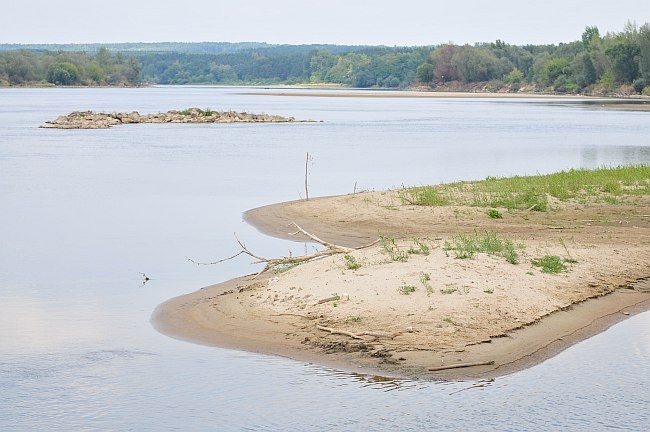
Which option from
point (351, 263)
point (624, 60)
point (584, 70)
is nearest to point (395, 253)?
point (351, 263)

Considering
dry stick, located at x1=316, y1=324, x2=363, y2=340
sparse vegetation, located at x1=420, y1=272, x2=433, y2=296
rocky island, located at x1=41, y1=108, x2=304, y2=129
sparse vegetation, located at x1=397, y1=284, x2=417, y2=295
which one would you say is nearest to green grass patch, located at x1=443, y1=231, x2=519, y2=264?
sparse vegetation, located at x1=420, y1=272, x2=433, y2=296

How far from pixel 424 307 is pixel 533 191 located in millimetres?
12571

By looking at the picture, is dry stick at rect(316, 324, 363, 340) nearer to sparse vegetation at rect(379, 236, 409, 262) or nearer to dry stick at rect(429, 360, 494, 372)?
dry stick at rect(429, 360, 494, 372)

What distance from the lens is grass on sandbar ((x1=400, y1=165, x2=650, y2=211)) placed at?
25328 millimetres

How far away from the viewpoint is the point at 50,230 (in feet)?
82.8

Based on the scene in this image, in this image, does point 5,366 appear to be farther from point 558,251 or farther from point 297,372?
point 558,251

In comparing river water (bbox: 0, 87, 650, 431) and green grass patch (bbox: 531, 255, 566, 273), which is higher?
green grass patch (bbox: 531, 255, 566, 273)

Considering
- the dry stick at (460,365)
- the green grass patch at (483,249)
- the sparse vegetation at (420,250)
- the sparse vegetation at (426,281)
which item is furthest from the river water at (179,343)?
the sparse vegetation at (420,250)

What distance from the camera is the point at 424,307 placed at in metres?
14.2

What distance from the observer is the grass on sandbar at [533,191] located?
25.3 m

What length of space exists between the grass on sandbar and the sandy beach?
4974 millimetres

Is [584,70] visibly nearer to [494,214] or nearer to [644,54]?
[644,54]

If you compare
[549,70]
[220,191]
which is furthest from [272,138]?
[549,70]

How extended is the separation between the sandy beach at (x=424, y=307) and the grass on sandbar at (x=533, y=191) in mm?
4974
